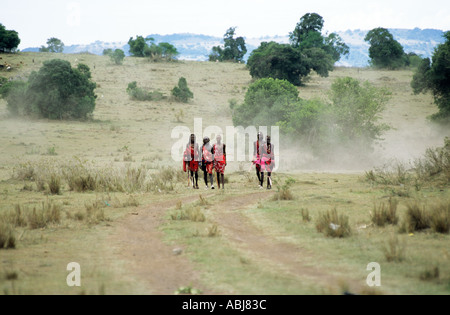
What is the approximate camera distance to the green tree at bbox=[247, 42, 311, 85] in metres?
55.6

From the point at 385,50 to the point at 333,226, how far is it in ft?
235

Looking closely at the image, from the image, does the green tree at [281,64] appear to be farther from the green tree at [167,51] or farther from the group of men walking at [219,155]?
the group of men walking at [219,155]

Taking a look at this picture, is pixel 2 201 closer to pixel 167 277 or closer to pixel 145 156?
pixel 167 277

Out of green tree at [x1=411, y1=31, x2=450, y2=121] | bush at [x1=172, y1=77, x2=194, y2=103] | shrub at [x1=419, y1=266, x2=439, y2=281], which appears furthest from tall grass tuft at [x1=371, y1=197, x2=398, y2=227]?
bush at [x1=172, y1=77, x2=194, y2=103]

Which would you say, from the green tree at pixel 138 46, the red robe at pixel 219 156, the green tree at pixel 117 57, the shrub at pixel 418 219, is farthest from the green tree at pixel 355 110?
the green tree at pixel 138 46

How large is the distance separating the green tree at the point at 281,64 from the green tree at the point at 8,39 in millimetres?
34233

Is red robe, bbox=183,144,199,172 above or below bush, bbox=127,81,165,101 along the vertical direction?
below

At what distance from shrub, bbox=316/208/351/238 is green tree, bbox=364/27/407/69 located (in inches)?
2798

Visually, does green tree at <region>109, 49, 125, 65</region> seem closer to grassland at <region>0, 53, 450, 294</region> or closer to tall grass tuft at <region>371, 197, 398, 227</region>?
grassland at <region>0, 53, 450, 294</region>

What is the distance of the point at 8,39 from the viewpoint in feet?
211

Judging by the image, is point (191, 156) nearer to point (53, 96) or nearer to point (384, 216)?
point (384, 216)

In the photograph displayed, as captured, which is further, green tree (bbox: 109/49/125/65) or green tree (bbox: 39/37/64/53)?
green tree (bbox: 39/37/64/53)

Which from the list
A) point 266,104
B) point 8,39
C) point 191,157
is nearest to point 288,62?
point 266,104
